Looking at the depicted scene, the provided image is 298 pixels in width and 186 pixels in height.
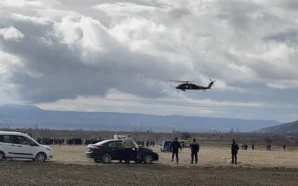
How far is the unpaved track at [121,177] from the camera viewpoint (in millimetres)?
22734

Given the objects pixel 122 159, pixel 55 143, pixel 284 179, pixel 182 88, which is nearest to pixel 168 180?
pixel 284 179

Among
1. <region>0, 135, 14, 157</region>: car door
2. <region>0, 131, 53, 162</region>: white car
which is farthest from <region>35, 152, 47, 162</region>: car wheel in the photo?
<region>0, 135, 14, 157</region>: car door

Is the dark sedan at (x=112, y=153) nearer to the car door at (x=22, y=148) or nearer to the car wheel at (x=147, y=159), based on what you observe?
the car wheel at (x=147, y=159)

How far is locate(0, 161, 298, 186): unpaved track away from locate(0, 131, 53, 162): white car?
3103 millimetres

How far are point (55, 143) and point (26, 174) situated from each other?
63455 mm

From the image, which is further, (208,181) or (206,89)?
(206,89)

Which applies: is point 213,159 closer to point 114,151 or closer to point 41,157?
point 114,151

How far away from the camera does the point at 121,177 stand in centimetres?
2522

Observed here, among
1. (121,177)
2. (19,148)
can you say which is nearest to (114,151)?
(19,148)

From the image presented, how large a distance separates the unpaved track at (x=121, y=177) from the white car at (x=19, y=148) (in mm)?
3103

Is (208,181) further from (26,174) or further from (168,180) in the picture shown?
(26,174)

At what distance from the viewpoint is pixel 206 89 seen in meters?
62.1

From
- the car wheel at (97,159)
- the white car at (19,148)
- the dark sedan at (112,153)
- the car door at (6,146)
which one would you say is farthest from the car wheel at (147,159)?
the car door at (6,146)

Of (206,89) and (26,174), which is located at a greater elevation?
(206,89)
